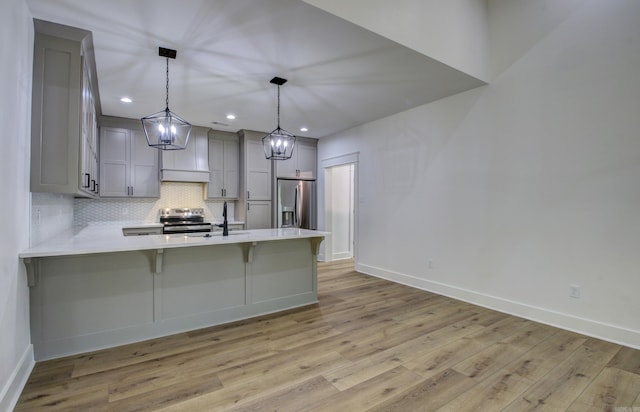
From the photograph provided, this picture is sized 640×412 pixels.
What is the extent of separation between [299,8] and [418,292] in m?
3.71

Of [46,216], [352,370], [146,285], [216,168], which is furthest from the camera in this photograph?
[216,168]

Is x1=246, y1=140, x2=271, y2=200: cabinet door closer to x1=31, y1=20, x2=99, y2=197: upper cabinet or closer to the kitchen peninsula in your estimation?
the kitchen peninsula

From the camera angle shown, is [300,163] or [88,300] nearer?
[88,300]

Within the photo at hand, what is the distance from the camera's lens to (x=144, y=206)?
5.50 m

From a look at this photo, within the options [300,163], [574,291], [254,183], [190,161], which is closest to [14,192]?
[190,161]

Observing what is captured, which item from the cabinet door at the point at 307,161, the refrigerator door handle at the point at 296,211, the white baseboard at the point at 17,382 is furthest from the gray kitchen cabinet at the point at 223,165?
the white baseboard at the point at 17,382

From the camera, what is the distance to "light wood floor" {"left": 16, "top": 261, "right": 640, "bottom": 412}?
1.93 metres

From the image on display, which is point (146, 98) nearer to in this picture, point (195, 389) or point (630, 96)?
point (195, 389)

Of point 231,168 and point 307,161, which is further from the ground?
point 307,161

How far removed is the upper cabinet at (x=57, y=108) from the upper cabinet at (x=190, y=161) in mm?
2875

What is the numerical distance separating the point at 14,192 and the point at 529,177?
4497mm

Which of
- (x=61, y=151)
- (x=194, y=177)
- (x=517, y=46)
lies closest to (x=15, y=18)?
(x=61, y=151)

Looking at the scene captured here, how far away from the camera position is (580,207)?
2965 mm

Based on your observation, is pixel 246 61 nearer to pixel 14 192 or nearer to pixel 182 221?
pixel 14 192
